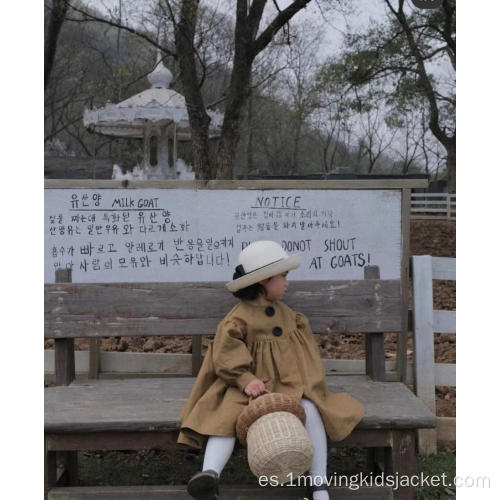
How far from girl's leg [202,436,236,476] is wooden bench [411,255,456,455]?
1.51 meters

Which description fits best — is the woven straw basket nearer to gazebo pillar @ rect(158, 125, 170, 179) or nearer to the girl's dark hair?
the girl's dark hair

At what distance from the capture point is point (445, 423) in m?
3.84

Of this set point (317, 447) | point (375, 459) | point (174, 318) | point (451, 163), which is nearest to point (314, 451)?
point (317, 447)

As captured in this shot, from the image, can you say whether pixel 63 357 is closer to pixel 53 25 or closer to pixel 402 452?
pixel 402 452

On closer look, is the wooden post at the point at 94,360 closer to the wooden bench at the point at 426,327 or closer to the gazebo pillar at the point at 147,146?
the wooden bench at the point at 426,327

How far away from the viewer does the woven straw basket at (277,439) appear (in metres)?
2.48

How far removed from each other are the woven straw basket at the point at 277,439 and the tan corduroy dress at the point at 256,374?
6.8 inches

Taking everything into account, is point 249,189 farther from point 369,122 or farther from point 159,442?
point 369,122

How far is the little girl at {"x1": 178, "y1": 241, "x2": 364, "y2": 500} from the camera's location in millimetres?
2756

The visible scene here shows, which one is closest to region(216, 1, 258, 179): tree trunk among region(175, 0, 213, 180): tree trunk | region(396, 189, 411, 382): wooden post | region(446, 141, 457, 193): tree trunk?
region(175, 0, 213, 180): tree trunk

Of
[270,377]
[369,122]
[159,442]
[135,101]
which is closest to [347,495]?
[270,377]

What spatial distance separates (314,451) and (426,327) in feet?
4.47

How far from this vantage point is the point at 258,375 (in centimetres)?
297

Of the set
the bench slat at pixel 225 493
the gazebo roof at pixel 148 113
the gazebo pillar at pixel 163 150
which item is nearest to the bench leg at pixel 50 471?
the bench slat at pixel 225 493
